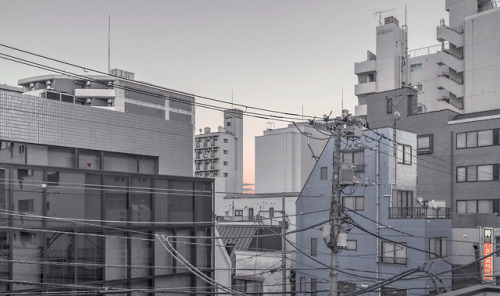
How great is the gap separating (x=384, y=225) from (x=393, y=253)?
81.2 inches

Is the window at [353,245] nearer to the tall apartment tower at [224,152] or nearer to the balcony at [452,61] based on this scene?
the balcony at [452,61]

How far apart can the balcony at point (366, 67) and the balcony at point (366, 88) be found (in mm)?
1925

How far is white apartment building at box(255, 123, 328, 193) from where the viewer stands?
231 feet

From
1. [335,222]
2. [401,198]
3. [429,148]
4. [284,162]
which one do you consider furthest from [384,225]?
[284,162]

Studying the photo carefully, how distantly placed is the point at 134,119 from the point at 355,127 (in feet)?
34.7

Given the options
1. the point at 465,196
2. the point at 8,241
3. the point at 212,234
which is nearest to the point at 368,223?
the point at 465,196

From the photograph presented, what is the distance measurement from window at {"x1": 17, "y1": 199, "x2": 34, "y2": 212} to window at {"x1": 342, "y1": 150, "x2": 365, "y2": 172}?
24.2 m

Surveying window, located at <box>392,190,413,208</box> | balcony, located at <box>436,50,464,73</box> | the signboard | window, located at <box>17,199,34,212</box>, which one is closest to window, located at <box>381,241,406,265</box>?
A: window, located at <box>392,190,413,208</box>

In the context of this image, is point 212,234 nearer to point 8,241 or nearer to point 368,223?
point 8,241

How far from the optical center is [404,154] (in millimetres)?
36969

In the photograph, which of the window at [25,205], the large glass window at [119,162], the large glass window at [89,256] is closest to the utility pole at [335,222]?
the large glass window at [89,256]

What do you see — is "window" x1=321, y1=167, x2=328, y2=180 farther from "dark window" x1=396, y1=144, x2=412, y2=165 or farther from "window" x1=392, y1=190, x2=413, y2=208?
"dark window" x1=396, y1=144, x2=412, y2=165

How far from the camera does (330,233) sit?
16812 millimetres

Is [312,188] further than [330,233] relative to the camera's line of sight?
Yes
